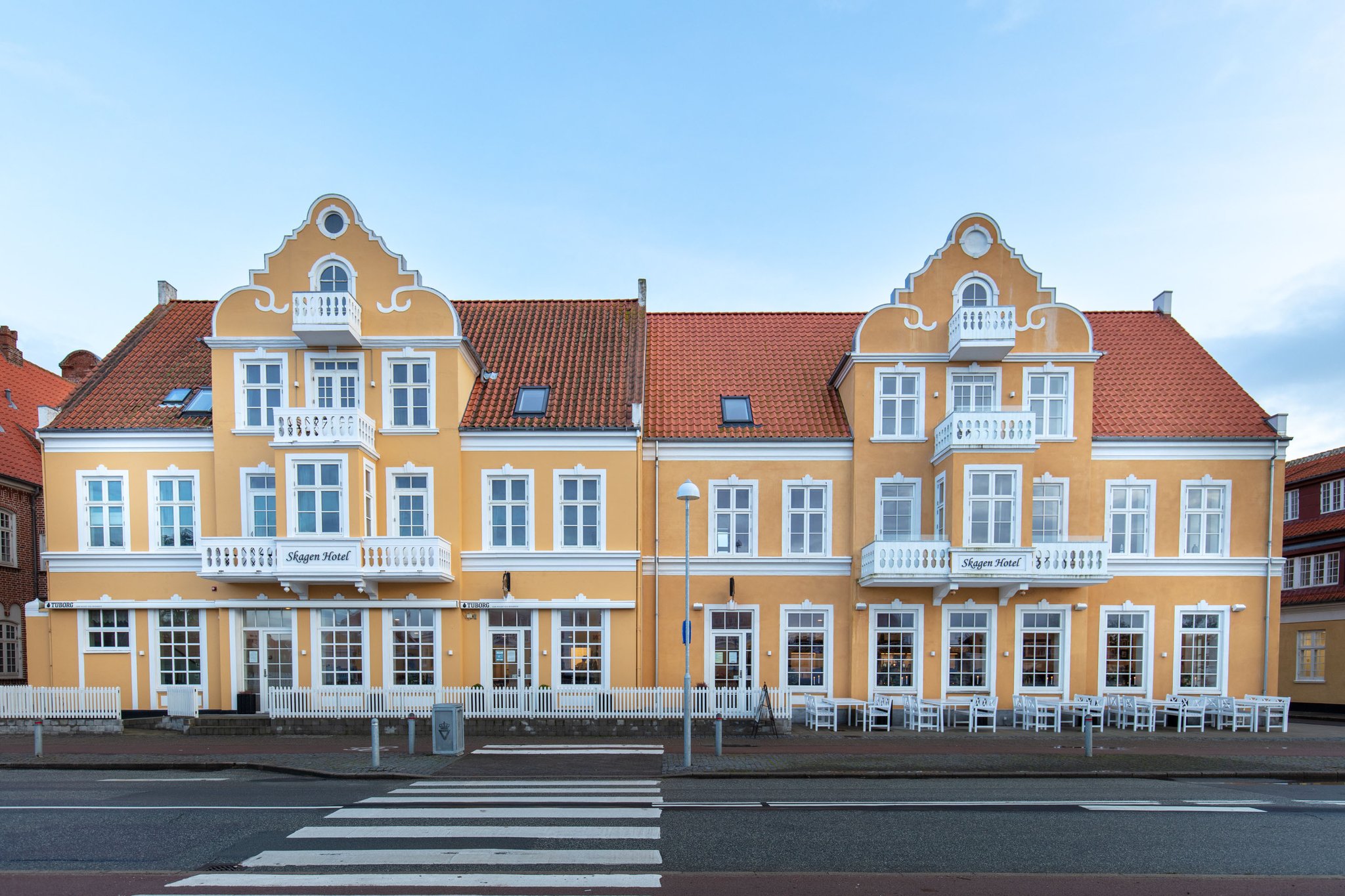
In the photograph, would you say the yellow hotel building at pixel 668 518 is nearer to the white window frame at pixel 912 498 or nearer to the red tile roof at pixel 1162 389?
the white window frame at pixel 912 498

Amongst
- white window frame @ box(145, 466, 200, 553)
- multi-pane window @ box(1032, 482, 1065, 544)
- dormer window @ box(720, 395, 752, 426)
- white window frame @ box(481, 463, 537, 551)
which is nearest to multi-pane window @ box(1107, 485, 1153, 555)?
multi-pane window @ box(1032, 482, 1065, 544)

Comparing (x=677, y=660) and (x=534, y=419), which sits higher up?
(x=534, y=419)

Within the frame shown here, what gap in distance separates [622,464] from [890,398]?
24.6ft

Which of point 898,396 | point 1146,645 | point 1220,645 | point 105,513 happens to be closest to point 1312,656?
point 1220,645

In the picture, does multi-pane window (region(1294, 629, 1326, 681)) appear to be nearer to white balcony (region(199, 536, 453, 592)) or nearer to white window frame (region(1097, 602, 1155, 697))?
white window frame (region(1097, 602, 1155, 697))

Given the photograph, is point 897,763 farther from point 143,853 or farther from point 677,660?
point 143,853

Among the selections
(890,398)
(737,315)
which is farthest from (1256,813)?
(737,315)

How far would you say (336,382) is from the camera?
68.8 feet

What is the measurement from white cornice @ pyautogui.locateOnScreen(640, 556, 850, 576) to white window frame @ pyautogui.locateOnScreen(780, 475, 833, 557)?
9.6 inches

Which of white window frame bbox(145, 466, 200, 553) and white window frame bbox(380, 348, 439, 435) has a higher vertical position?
white window frame bbox(380, 348, 439, 435)

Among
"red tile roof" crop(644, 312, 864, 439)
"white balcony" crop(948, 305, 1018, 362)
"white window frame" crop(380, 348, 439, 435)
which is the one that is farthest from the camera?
"red tile roof" crop(644, 312, 864, 439)

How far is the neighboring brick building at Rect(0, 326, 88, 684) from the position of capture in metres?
25.3

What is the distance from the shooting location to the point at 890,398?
21500 mm

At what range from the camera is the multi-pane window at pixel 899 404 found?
21.4m
